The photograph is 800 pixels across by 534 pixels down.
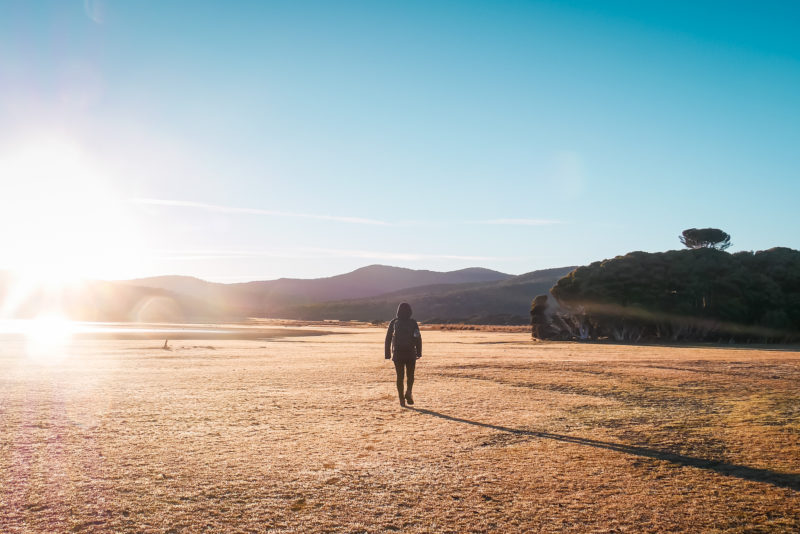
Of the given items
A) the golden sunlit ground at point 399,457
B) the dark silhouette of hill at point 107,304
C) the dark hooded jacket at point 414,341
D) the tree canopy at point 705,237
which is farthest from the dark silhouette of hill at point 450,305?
the dark hooded jacket at point 414,341

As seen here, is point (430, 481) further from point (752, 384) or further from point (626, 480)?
point (752, 384)

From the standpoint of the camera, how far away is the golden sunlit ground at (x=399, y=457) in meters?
5.91

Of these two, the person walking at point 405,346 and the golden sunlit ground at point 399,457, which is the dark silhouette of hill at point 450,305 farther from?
the person walking at point 405,346

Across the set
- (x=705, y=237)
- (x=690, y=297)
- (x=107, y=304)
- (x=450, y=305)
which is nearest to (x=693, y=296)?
(x=690, y=297)

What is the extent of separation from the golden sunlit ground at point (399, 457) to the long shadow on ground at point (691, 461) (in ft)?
0.14

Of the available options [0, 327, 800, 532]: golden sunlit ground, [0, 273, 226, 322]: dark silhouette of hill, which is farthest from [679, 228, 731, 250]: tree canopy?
[0, 273, 226, 322]: dark silhouette of hill

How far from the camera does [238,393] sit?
1495cm

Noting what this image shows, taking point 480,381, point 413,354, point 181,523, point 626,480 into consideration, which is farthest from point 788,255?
point 181,523

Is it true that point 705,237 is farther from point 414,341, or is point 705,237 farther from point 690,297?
point 414,341

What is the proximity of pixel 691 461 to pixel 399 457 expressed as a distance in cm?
422

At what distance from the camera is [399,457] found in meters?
8.23

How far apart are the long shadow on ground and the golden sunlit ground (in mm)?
43

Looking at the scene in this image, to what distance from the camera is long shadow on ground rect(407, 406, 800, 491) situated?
720 cm

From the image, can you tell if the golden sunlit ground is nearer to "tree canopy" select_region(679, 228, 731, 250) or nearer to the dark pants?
the dark pants
